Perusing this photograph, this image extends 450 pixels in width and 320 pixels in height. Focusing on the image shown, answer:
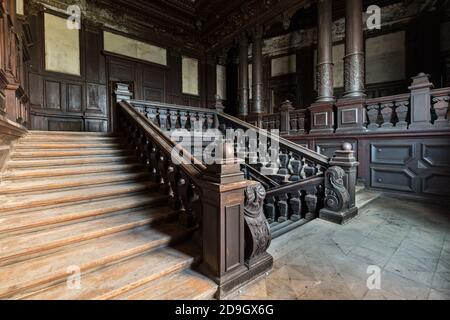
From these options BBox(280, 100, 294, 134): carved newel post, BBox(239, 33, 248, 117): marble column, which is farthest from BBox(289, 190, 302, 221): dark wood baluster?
BBox(239, 33, 248, 117): marble column

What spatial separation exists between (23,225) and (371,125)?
5553 mm

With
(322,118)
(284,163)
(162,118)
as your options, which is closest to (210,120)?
(162,118)

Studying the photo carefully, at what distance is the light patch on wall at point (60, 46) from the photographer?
19.8ft

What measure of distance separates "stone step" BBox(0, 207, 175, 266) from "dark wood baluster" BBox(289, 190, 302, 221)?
1.86 m

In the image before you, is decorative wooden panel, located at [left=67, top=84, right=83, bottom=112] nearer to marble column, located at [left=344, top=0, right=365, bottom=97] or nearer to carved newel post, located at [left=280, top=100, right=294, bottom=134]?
carved newel post, located at [left=280, top=100, right=294, bottom=134]

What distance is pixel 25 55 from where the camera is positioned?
17.7 ft

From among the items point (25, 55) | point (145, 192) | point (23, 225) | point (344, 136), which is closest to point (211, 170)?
point (145, 192)

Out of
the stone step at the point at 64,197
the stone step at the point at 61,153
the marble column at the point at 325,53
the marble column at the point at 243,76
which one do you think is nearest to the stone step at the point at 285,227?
the stone step at the point at 64,197

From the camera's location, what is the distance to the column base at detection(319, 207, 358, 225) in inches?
121

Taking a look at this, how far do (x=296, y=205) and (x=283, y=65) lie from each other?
710 cm

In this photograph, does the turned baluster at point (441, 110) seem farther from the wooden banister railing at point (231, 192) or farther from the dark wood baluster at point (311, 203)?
the dark wood baluster at point (311, 203)

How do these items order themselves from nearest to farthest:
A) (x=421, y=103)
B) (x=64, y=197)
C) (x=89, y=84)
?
1. (x=64, y=197)
2. (x=421, y=103)
3. (x=89, y=84)

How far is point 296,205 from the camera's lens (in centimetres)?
337

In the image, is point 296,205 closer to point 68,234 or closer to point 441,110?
point 68,234
